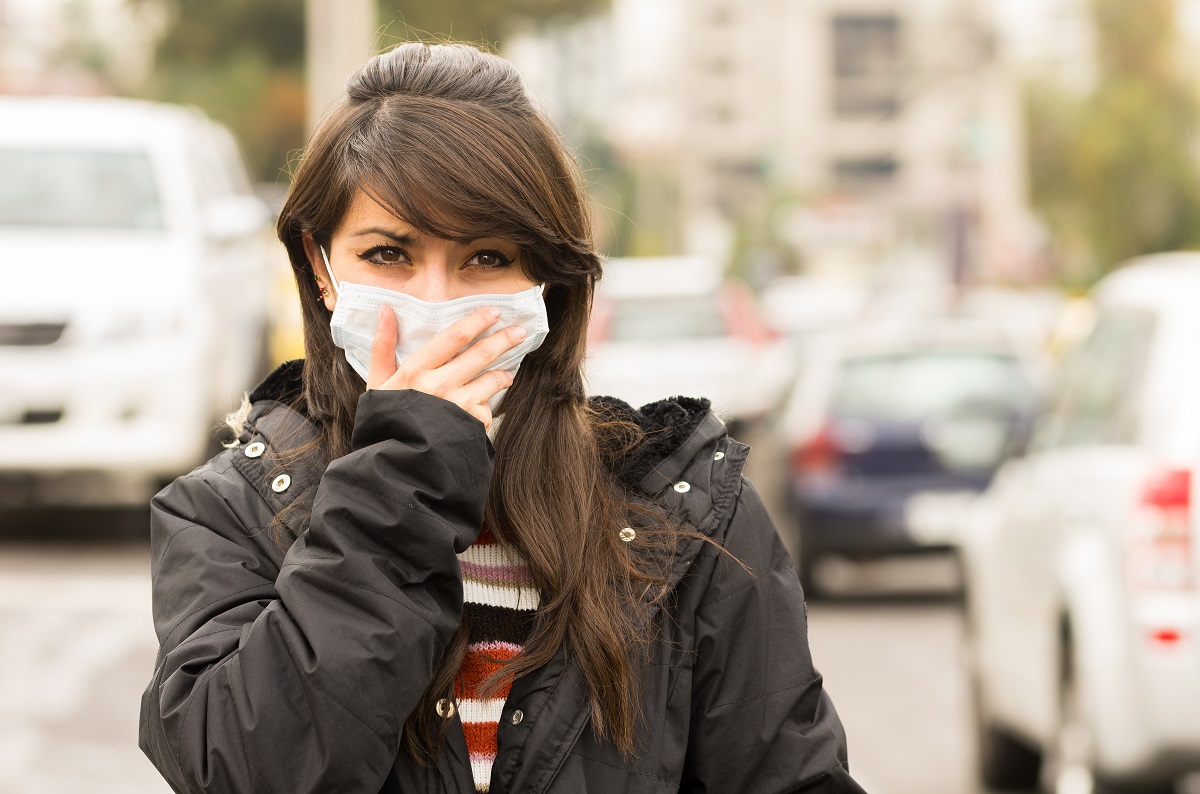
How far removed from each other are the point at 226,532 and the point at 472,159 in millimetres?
514

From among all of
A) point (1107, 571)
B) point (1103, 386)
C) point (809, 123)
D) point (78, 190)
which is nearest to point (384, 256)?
point (1107, 571)

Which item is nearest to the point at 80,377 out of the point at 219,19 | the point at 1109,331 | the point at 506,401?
the point at 1109,331

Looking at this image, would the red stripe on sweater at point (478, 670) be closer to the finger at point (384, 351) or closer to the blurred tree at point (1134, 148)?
the finger at point (384, 351)

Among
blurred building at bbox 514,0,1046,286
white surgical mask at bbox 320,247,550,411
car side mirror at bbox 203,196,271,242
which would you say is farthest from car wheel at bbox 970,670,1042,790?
blurred building at bbox 514,0,1046,286

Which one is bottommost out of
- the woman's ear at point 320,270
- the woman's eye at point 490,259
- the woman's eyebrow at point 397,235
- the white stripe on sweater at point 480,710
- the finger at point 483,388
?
the white stripe on sweater at point 480,710

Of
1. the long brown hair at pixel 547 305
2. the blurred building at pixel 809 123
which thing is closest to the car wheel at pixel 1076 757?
the long brown hair at pixel 547 305

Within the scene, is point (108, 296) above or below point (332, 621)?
below

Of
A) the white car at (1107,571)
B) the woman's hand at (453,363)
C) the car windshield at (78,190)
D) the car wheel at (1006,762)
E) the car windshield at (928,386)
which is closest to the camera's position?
the woman's hand at (453,363)

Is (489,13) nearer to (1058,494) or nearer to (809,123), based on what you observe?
(1058,494)

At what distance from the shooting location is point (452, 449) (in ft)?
6.80

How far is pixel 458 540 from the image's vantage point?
2066 millimetres

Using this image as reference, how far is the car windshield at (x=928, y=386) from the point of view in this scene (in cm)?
1160

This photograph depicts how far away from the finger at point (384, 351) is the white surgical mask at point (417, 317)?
22 millimetres

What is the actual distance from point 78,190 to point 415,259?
8.89m
